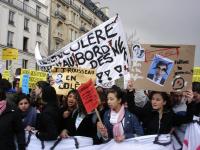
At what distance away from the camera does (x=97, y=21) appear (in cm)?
8144

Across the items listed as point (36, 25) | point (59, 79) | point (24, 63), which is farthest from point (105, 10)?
point (59, 79)

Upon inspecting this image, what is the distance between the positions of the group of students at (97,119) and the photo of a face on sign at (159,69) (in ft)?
0.56

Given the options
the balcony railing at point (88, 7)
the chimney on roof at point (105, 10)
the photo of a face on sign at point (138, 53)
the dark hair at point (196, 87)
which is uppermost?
the chimney on roof at point (105, 10)

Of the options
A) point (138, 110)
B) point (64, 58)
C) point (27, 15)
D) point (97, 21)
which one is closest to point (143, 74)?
point (138, 110)

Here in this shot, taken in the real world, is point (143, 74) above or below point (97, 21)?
below

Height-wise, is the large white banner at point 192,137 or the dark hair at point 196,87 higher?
the dark hair at point 196,87

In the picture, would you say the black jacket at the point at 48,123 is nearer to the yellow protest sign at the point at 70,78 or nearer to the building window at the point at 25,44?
the yellow protest sign at the point at 70,78

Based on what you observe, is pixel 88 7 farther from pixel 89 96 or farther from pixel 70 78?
pixel 89 96

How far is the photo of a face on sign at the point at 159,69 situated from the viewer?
5.81 m

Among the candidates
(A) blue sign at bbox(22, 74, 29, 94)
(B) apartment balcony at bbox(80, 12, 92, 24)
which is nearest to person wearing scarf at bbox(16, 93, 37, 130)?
(A) blue sign at bbox(22, 74, 29, 94)

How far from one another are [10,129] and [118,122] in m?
1.32

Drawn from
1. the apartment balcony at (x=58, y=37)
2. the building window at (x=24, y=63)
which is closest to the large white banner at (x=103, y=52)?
the building window at (x=24, y=63)

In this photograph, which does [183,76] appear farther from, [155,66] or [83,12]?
[83,12]

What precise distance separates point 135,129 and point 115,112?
1.06 feet
